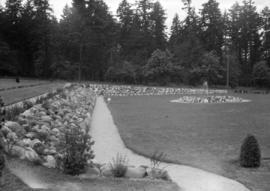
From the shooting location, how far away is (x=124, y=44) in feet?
165

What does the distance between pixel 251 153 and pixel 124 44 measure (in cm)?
4591

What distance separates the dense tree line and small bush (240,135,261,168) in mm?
33911

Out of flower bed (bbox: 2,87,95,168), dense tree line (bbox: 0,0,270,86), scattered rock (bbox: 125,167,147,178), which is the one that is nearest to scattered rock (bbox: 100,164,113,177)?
scattered rock (bbox: 125,167,147,178)

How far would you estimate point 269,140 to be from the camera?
27.4 ft

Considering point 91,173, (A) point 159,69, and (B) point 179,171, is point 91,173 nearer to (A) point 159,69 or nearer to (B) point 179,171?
A: (B) point 179,171

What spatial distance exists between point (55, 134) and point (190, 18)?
52.4 m

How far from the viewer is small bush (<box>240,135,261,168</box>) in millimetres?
5715

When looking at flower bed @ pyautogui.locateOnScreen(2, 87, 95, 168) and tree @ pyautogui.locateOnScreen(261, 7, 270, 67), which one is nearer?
flower bed @ pyautogui.locateOnScreen(2, 87, 95, 168)

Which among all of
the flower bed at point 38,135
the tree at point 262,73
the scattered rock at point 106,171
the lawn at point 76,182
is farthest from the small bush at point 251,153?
the tree at point 262,73

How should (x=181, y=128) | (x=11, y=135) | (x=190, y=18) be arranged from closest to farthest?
(x=11, y=135) → (x=181, y=128) → (x=190, y=18)

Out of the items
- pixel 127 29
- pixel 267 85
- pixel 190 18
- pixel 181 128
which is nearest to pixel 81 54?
pixel 127 29

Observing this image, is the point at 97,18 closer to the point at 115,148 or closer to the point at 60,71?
the point at 60,71

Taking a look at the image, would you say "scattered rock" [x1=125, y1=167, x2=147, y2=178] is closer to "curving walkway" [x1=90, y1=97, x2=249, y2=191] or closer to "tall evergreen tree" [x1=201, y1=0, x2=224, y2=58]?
"curving walkway" [x1=90, y1=97, x2=249, y2=191]

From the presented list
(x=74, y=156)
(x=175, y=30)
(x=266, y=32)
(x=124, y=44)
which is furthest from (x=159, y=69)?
(x=74, y=156)
